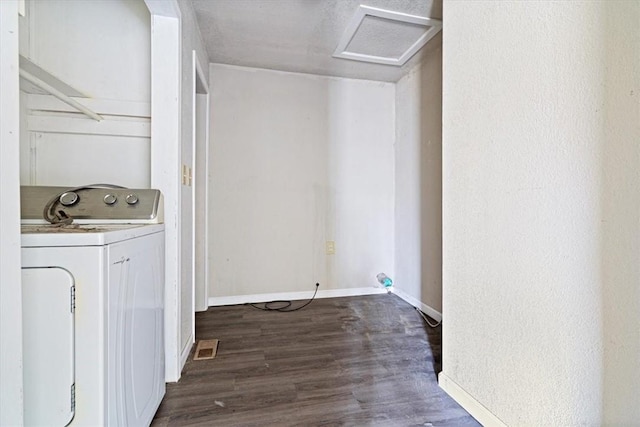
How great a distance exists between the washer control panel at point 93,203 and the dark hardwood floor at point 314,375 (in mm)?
895

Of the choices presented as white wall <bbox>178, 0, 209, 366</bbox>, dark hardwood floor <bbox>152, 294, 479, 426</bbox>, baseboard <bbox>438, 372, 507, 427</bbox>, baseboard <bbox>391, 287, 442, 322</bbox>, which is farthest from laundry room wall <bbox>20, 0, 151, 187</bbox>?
baseboard <bbox>391, 287, 442, 322</bbox>

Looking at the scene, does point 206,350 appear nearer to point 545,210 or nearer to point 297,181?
point 297,181

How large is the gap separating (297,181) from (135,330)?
2.10 m

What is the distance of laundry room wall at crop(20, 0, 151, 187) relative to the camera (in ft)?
5.44

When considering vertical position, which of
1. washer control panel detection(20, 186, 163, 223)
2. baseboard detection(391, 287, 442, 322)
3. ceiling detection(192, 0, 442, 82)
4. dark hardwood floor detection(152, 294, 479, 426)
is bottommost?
dark hardwood floor detection(152, 294, 479, 426)

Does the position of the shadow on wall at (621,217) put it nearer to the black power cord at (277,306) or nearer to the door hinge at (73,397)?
the door hinge at (73,397)

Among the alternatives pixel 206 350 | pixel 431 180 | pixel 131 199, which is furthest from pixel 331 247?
pixel 131 199

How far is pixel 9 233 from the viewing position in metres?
0.68

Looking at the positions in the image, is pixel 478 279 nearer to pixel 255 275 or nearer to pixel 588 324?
pixel 588 324

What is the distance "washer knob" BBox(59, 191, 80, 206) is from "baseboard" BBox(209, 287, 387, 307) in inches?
70.5

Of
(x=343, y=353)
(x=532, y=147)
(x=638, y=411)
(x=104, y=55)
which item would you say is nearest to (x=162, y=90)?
(x=104, y=55)

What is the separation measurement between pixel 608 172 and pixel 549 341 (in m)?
0.58

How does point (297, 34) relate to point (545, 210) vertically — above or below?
above

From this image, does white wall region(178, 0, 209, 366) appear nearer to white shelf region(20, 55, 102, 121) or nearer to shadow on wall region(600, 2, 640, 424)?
white shelf region(20, 55, 102, 121)
